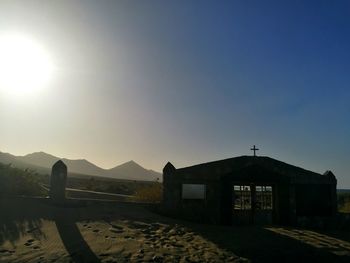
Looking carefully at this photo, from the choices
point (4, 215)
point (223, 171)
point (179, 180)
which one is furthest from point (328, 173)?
point (4, 215)

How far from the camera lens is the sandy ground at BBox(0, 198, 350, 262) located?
11258 mm

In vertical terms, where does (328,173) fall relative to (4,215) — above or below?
above

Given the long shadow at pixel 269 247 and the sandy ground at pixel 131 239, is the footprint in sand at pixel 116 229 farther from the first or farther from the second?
the long shadow at pixel 269 247

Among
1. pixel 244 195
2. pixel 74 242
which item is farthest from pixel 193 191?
pixel 74 242

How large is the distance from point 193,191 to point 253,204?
350 centimetres

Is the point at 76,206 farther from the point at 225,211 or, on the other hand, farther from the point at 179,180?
the point at 225,211

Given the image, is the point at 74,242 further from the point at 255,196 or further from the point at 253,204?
the point at 255,196

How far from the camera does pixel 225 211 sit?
753 inches

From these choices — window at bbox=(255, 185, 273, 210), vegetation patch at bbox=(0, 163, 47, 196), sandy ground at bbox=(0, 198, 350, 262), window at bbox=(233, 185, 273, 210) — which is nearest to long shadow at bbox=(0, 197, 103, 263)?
sandy ground at bbox=(0, 198, 350, 262)

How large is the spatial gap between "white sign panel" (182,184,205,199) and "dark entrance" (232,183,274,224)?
1781 millimetres

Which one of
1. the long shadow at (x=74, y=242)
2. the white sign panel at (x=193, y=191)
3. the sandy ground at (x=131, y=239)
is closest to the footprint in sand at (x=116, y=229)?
the sandy ground at (x=131, y=239)

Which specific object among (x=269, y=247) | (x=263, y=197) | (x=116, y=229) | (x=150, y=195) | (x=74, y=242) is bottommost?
(x=269, y=247)

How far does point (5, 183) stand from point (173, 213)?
8.97m

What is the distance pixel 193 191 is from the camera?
19.9 meters
